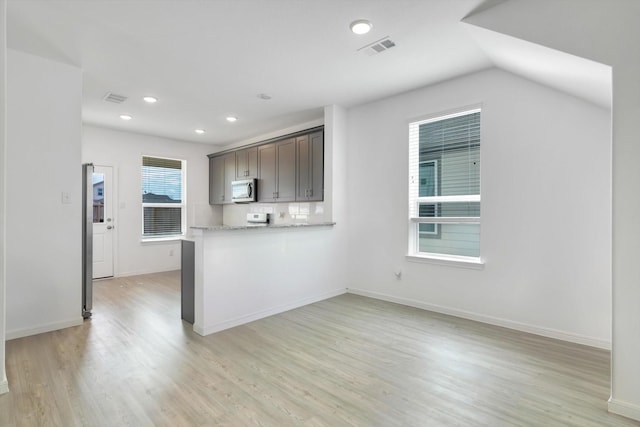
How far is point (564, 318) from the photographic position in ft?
9.86

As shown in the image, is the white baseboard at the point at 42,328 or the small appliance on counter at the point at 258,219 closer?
the white baseboard at the point at 42,328

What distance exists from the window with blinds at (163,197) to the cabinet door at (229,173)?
3.17 feet

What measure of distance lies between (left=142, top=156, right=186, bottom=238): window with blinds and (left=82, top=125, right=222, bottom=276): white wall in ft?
0.63

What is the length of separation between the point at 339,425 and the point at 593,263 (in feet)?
8.72

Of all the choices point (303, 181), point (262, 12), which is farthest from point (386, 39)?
point (303, 181)

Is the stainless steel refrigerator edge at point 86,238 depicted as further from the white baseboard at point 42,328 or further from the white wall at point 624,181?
the white wall at point 624,181

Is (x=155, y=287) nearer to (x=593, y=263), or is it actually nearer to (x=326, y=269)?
(x=326, y=269)

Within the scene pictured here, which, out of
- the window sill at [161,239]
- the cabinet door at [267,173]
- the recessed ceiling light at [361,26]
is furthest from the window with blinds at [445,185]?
the window sill at [161,239]

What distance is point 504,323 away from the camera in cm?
334

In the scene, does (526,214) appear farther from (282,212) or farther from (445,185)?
(282,212)

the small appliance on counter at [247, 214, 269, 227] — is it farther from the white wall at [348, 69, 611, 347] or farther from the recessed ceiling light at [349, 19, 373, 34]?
the recessed ceiling light at [349, 19, 373, 34]

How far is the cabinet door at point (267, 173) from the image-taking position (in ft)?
18.5

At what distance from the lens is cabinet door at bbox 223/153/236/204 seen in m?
6.56

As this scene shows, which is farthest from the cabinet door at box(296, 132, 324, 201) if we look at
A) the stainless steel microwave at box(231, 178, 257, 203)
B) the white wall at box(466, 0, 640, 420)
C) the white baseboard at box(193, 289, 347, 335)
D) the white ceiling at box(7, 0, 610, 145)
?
the white wall at box(466, 0, 640, 420)
